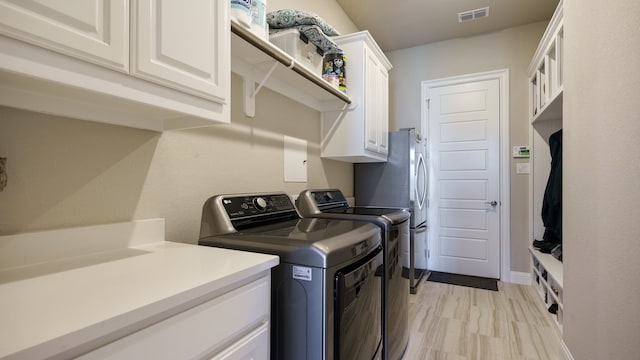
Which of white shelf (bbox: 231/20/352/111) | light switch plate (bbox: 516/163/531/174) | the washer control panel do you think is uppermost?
white shelf (bbox: 231/20/352/111)

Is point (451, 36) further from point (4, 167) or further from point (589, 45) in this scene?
point (4, 167)

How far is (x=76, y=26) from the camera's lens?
0.63 m

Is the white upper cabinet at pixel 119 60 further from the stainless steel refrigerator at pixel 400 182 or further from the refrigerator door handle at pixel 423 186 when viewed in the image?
the refrigerator door handle at pixel 423 186

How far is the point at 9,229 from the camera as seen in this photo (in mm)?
772

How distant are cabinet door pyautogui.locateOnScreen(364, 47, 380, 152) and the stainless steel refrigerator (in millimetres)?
445

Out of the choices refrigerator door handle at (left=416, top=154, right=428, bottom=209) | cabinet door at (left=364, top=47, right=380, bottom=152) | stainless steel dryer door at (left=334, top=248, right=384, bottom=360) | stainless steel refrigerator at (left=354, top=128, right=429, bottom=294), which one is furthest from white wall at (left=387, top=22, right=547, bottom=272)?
stainless steel dryer door at (left=334, top=248, right=384, bottom=360)

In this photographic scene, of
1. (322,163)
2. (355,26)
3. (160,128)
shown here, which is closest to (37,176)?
(160,128)

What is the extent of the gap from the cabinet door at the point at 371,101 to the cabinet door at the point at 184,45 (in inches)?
60.5

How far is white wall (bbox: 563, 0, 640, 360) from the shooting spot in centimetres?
112

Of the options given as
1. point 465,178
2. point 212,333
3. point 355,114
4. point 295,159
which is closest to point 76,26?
point 212,333

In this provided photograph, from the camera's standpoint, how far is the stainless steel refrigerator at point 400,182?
2.92 m

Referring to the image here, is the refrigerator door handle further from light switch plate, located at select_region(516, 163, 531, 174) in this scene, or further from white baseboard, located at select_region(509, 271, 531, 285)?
white baseboard, located at select_region(509, 271, 531, 285)

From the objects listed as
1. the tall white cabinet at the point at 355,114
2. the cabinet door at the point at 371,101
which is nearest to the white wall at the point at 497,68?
the cabinet door at the point at 371,101

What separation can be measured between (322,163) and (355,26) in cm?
188
